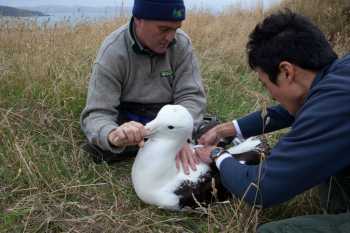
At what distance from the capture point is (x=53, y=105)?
343 centimetres

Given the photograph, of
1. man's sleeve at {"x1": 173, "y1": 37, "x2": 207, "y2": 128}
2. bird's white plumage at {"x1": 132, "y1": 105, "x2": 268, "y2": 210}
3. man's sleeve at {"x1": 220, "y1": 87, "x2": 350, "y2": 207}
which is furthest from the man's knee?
man's sleeve at {"x1": 220, "y1": 87, "x2": 350, "y2": 207}

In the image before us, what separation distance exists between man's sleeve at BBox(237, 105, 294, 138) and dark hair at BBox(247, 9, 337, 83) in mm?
534

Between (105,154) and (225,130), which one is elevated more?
(225,130)

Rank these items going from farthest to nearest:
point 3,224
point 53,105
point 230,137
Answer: point 53,105
point 230,137
point 3,224

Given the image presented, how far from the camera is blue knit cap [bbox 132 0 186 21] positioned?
102 inches

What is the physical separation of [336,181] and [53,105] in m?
1.94

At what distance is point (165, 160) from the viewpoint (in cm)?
239

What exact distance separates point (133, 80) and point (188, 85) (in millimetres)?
318

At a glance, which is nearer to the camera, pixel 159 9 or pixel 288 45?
pixel 288 45

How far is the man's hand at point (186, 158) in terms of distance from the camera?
2.45 m

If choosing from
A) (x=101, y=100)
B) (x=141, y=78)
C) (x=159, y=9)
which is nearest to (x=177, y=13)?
(x=159, y=9)

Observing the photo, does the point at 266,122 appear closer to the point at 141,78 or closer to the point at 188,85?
the point at 188,85

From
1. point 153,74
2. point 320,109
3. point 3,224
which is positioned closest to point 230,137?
point 153,74

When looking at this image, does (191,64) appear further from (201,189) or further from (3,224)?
(3,224)
